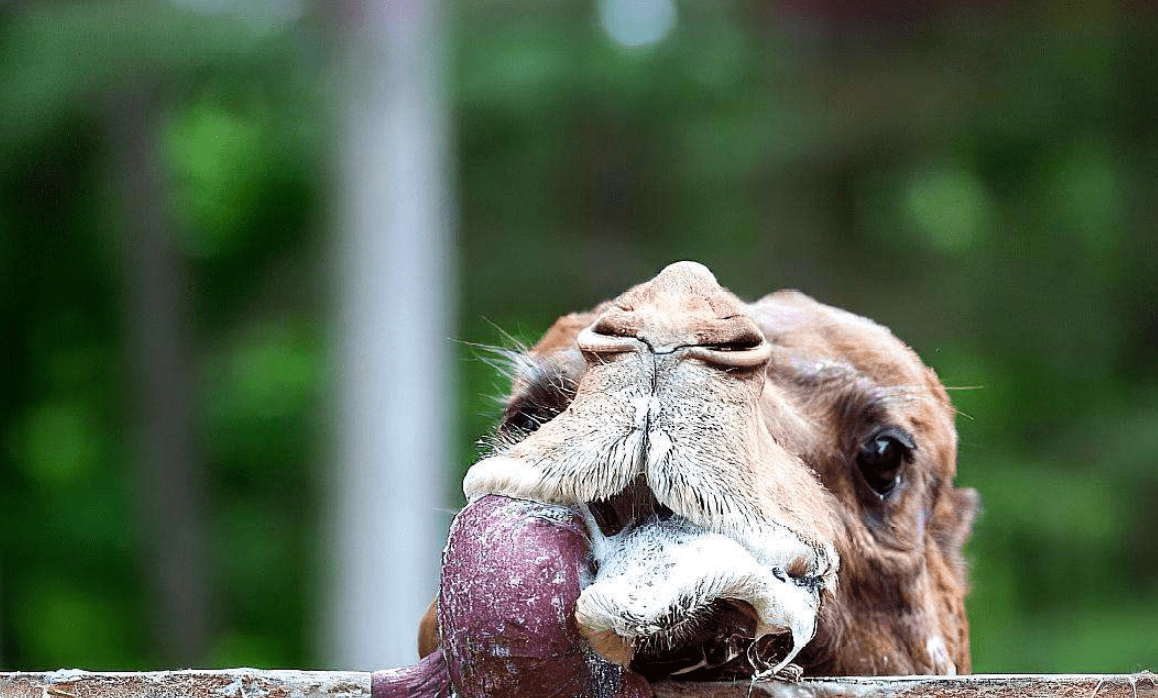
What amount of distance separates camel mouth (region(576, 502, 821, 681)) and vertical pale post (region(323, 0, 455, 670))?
1264 centimetres

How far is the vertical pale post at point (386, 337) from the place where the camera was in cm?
1580

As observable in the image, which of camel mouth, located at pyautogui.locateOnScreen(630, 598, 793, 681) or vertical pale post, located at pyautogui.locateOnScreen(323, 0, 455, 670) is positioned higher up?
vertical pale post, located at pyautogui.locateOnScreen(323, 0, 455, 670)

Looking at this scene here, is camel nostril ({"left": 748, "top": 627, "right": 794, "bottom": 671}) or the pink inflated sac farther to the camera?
camel nostril ({"left": 748, "top": 627, "right": 794, "bottom": 671})

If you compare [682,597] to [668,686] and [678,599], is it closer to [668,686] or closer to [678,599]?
[678,599]

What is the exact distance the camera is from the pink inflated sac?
259 cm

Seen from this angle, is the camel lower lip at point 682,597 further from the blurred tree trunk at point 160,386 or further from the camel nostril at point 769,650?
the blurred tree trunk at point 160,386

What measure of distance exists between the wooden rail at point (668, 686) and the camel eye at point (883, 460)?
1.15m

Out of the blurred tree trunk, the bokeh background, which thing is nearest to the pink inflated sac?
the bokeh background

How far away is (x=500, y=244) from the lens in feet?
70.5

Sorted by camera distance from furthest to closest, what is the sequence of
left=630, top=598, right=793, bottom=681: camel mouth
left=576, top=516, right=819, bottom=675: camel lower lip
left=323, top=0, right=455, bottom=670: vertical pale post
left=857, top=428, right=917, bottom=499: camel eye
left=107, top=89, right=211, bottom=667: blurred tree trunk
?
left=107, top=89, right=211, bottom=667: blurred tree trunk
left=323, top=0, right=455, bottom=670: vertical pale post
left=857, top=428, right=917, bottom=499: camel eye
left=630, top=598, right=793, bottom=681: camel mouth
left=576, top=516, right=819, bottom=675: camel lower lip

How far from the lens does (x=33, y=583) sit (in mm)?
23188

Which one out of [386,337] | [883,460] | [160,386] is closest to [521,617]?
[883,460]

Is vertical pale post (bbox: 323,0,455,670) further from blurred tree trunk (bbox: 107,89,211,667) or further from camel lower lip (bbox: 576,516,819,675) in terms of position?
camel lower lip (bbox: 576,516,819,675)

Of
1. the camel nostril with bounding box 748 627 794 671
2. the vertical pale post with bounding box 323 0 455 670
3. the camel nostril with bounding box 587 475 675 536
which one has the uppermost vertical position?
the vertical pale post with bounding box 323 0 455 670
